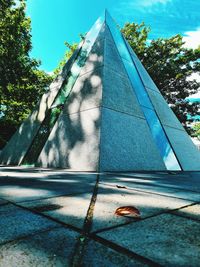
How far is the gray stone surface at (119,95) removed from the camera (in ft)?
18.9

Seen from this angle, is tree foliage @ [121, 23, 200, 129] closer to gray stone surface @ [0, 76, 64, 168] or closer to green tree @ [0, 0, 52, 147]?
green tree @ [0, 0, 52, 147]

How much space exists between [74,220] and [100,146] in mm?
3393

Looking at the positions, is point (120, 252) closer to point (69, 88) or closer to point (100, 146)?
point (100, 146)

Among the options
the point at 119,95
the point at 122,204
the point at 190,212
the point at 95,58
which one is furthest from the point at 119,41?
the point at 190,212

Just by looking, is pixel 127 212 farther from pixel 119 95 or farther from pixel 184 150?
pixel 184 150

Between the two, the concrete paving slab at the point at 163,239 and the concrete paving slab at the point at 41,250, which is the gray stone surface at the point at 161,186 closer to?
the concrete paving slab at the point at 163,239

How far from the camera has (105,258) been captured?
851mm

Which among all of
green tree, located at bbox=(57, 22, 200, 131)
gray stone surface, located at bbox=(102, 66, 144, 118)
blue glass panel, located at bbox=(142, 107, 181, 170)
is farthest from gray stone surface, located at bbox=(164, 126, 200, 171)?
green tree, located at bbox=(57, 22, 200, 131)

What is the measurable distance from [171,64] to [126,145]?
15.5 m

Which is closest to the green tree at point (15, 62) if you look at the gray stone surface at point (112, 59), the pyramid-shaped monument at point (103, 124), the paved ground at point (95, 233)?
the pyramid-shaped monument at point (103, 124)

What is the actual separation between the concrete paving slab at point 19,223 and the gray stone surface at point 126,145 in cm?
314

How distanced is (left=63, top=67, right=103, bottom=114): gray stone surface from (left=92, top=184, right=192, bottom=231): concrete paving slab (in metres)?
3.73

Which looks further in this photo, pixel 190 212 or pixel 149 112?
pixel 149 112

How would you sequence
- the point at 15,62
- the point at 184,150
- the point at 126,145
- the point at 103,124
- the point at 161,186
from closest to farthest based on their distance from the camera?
the point at 161,186
the point at 103,124
the point at 126,145
the point at 184,150
the point at 15,62
